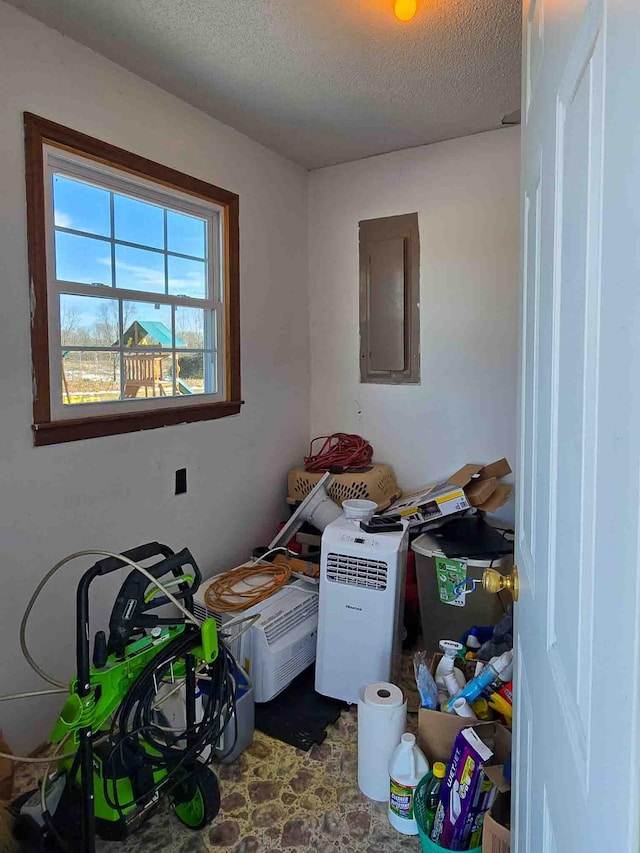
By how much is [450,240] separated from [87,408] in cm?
208

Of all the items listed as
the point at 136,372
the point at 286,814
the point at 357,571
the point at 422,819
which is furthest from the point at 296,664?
the point at 136,372

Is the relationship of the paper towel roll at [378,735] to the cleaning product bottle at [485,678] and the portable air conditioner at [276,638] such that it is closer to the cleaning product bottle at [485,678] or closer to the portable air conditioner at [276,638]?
the cleaning product bottle at [485,678]

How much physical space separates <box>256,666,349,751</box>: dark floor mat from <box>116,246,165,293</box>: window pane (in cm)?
184

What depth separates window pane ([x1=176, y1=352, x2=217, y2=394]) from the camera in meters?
2.65

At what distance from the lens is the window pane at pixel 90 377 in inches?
83.3

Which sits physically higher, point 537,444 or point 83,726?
point 537,444

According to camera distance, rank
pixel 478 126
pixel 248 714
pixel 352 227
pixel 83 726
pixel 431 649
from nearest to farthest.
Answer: pixel 83 726 < pixel 248 714 < pixel 431 649 < pixel 478 126 < pixel 352 227

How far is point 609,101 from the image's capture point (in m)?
0.43

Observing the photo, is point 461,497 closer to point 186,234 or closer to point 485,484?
point 485,484

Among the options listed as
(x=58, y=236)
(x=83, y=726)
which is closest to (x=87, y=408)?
(x=58, y=236)

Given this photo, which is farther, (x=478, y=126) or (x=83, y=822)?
(x=478, y=126)

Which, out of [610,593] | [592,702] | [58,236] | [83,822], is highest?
[58,236]

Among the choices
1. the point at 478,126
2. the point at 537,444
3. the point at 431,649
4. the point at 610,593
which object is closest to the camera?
the point at 610,593

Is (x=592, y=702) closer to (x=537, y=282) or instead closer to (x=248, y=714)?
(x=537, y=282)
